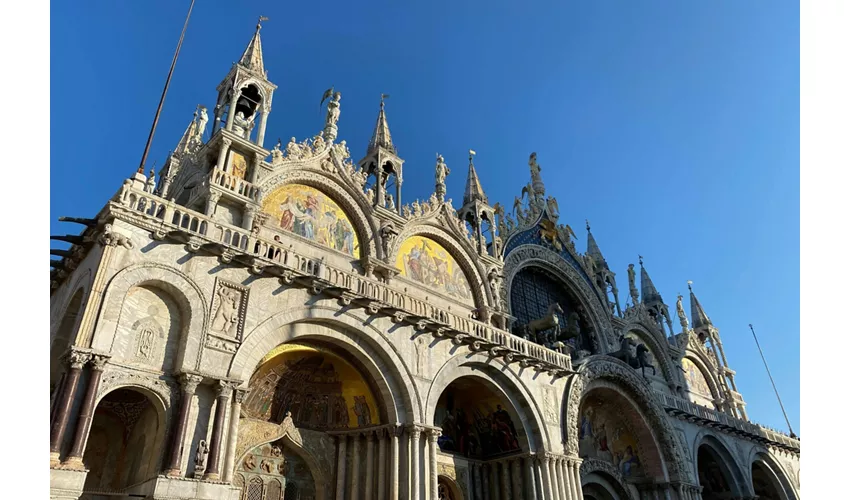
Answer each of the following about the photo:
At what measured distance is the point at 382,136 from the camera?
23.4 metres

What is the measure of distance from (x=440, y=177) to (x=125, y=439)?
15683 mm

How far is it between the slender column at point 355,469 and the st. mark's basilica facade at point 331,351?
0.06 m

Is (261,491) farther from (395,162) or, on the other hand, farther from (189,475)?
(395,162)

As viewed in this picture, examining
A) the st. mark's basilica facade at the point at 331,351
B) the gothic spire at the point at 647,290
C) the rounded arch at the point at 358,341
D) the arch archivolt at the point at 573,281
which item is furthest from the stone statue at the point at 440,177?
the gothic spire at the point at 647,290

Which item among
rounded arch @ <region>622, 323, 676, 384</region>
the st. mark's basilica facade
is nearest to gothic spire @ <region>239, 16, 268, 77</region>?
the st. mark's basilica facade

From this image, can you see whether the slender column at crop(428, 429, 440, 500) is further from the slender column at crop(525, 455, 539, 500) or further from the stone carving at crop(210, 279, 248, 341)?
the stone carving at crop(210, 279, 248, 341)

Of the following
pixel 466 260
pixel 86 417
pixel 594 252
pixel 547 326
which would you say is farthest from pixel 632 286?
pixel 86 417

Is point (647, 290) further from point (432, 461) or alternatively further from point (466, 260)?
point (432, 461)

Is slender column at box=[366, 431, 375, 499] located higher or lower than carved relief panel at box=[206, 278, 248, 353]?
lower

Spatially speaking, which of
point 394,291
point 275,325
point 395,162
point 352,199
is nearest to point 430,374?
point 394,291

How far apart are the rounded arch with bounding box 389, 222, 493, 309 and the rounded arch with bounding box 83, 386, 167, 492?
11956mm

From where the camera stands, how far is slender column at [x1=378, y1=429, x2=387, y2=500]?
13.8 m

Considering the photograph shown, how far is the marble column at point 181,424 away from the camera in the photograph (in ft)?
33.6

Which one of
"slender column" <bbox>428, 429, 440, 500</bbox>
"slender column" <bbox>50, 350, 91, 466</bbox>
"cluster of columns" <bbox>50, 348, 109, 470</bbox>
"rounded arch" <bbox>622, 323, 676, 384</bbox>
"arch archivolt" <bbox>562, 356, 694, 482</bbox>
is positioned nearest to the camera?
"slender column" <bbox>50, 350, 91, 466</bbox>
